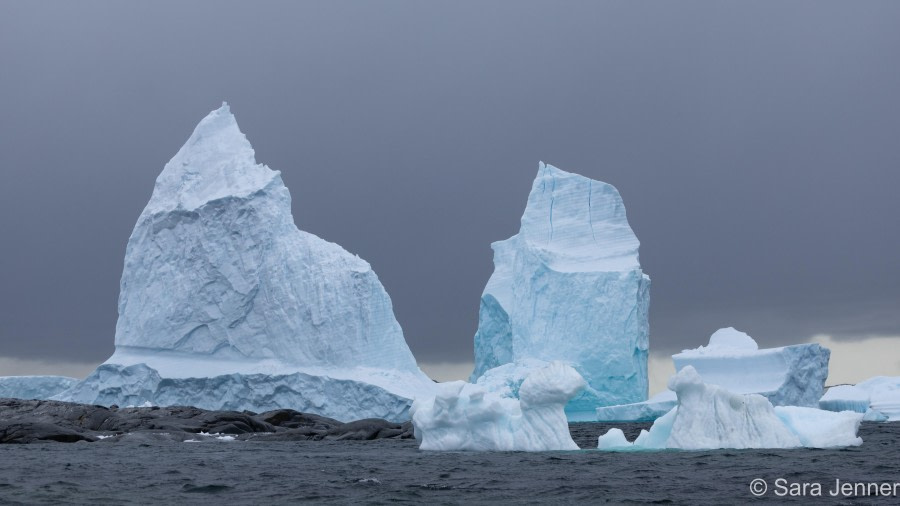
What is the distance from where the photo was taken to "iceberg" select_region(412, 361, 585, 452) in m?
13.6

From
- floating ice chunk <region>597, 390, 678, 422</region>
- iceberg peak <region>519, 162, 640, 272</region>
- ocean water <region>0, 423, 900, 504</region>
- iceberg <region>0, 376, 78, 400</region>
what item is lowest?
ocean water <region>0, 423, 900, 504</region>

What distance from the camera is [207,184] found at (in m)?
29.9

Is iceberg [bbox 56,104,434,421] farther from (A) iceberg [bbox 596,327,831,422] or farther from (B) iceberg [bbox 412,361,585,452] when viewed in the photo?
(B) iceberg [bbox 412,361,585,452]

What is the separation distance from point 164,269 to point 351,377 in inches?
234

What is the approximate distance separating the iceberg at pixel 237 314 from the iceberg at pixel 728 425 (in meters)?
14.4

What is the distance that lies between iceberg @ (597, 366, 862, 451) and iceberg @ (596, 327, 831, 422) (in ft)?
38.9

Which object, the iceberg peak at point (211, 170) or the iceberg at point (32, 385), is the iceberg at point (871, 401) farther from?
the iceberg at point (32, 385)

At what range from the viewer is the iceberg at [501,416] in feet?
44.8

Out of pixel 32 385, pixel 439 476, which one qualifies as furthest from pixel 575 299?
pixel 439 476

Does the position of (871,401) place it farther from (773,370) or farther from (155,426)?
(155,426)

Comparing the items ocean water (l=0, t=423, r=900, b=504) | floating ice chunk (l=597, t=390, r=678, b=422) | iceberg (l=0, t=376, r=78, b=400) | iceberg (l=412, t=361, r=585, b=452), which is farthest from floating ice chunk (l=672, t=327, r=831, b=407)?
iceberg (l=0, t=376, r=78, b=400)

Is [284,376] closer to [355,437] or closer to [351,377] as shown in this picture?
[351,377]

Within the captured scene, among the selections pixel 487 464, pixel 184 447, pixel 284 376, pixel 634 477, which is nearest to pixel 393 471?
pixel 487 464

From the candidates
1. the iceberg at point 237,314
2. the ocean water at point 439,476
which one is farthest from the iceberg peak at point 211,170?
the ocean water at point 439,476
